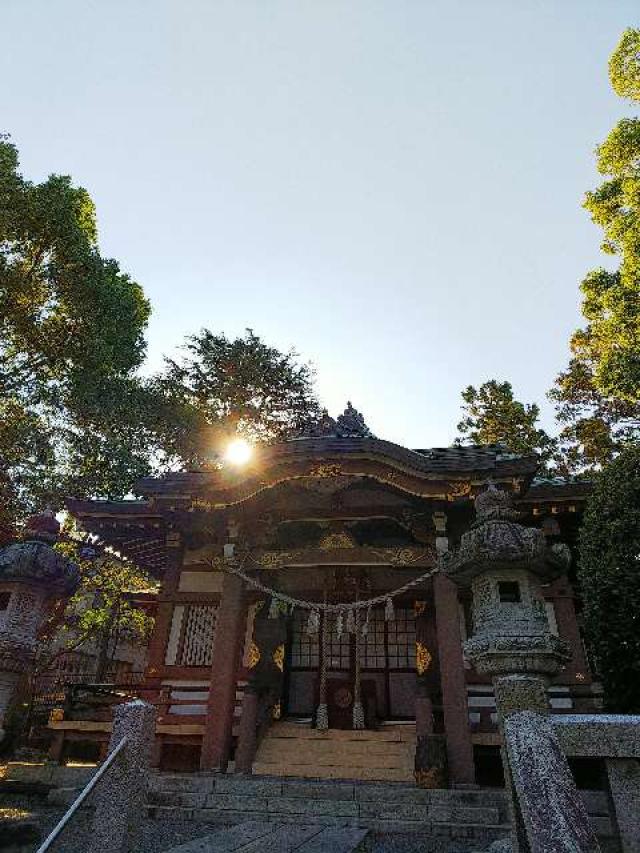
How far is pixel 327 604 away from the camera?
1149 cm

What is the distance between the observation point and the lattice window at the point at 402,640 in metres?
12.8

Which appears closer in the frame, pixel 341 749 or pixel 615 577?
pixel 615 577

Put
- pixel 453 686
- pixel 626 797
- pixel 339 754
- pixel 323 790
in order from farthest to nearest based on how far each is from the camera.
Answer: pixel 339 754
pixel 453 686
pixel 323 790
pixel 626 797

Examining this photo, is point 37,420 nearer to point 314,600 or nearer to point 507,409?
point 314,600

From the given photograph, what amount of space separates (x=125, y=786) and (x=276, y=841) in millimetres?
1594

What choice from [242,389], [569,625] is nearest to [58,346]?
[242,389]

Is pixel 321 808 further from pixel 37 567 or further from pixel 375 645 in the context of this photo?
pixel 375 645

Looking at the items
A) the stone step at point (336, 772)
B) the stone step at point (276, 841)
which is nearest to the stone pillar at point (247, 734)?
the stone step at point (336, 772)

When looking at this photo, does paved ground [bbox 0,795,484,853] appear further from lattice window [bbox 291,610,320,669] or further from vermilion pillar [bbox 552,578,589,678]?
lattice window [bbox 291,610,320,669]

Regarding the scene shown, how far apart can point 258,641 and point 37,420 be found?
10.6 metres

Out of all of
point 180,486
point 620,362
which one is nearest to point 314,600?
point 180,486

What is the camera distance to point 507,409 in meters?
24.6

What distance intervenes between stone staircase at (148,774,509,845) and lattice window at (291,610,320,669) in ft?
15.4

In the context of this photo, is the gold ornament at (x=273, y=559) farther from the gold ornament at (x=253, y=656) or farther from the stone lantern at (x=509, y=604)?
the stone lantern at (x=509, y=604)
